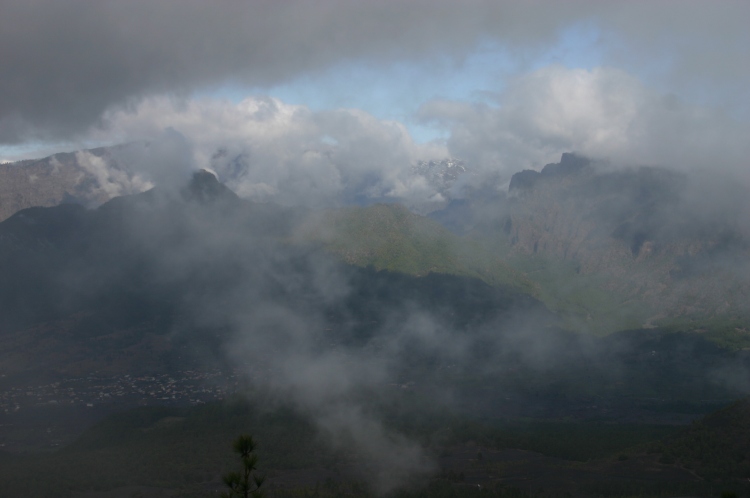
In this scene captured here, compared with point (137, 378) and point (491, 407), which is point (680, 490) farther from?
point (137, 378)

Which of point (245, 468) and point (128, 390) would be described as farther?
point (128, 390)

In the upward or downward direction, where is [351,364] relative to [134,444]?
upward

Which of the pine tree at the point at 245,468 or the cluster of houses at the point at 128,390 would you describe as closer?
the pine tree at the point at 245,468

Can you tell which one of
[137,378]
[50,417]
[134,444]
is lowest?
[134,444]

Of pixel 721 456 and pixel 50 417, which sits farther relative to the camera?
pixel 50 417

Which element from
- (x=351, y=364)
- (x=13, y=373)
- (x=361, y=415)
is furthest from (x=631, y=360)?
(x=13, y=373)

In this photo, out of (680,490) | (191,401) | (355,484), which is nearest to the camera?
(680,490)

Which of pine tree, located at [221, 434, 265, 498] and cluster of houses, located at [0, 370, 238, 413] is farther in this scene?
cluster of houses, located at [0, 370, 238, 413]

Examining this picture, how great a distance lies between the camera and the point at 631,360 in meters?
196

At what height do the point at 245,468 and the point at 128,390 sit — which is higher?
the point at 128,390

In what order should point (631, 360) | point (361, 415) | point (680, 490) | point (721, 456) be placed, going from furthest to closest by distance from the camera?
point (631, 360) < point (361, 415) < point (721, 456) < point (680, 490)

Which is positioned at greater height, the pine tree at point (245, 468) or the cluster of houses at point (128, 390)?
the cluster of houses at point (128, 390)

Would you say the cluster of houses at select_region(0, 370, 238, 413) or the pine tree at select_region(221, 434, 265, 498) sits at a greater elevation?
the cluster of houses at select_region(0, 370, 238, 413)

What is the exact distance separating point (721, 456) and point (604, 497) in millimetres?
17970
